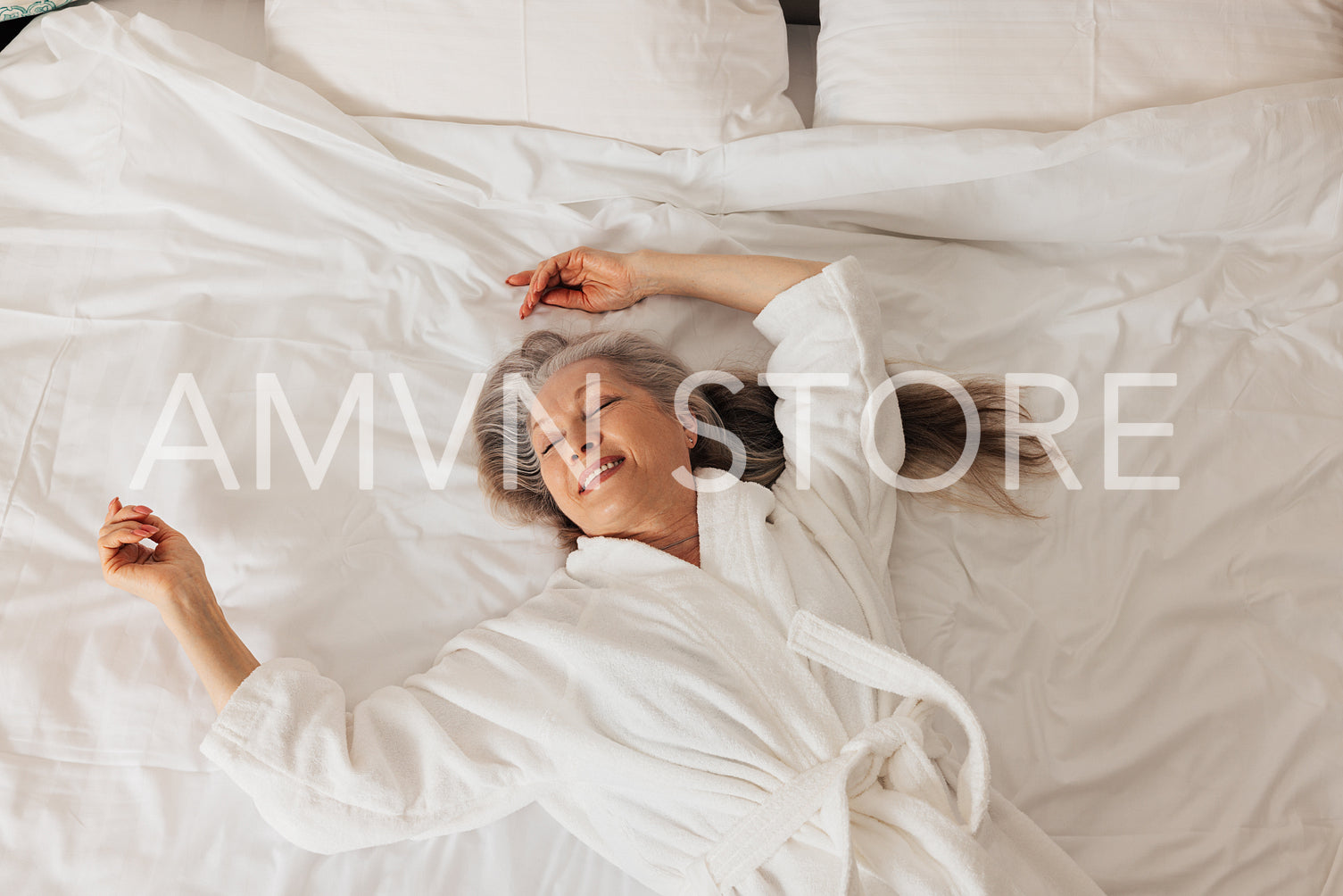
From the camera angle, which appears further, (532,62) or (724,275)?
(532,62)

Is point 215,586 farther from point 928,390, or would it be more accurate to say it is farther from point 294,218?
point 928,390

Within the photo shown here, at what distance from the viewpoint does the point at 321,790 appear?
1.05 meters

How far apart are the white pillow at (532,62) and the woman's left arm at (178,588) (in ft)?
2.58

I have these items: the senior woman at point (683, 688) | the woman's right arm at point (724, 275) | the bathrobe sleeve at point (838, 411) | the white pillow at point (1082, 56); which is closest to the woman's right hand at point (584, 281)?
the woman's right arm at point (724, 275)

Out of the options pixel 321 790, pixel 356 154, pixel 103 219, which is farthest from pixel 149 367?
pixel 321 790

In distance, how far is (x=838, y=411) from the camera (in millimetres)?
1281

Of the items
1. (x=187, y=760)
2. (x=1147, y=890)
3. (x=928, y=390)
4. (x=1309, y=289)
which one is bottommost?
(x=1147, y=890)

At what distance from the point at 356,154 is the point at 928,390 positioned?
38.7 inches

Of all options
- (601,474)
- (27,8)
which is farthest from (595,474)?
(27,8)

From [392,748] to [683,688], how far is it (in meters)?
0.36

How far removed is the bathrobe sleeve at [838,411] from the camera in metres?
1.26

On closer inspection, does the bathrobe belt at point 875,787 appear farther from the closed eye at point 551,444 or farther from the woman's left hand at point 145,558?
the woman's left hand at point 145,558

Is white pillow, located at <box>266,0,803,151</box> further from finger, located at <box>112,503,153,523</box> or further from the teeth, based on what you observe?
finger, located at <box>112,503,153,523</box>

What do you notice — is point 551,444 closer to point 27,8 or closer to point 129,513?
point 129,513
